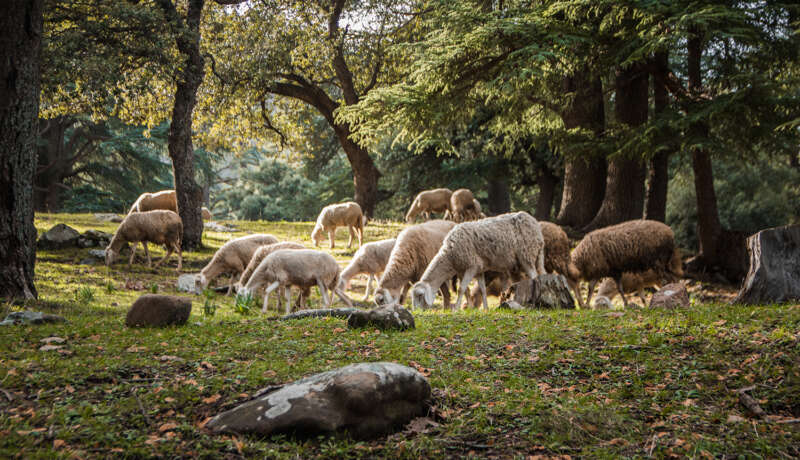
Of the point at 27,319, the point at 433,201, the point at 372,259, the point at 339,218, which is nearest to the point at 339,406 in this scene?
the point at 27,319

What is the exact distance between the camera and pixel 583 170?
55.3 feet

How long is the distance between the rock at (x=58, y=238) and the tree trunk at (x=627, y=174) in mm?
15851

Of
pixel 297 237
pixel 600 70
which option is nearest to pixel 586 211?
pixel 600 70

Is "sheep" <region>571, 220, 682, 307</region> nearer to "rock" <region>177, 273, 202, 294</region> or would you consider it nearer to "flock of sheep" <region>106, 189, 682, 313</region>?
"flock of sheep" <region>106, 189, 682, 313</region>

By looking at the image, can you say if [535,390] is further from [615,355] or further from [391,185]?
[391,185]

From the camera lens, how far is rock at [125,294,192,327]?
681 cm

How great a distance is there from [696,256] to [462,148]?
14.6 m

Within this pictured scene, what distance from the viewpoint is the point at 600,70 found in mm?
13586

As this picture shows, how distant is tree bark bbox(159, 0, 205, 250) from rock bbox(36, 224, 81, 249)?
3097mm

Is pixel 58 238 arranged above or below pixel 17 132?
below

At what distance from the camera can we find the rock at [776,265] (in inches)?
257

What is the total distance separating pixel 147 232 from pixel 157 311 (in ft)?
28.0

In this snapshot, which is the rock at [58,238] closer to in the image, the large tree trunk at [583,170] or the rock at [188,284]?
the rock at [188,284]

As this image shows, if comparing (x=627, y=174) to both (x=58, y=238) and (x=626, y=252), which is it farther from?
(x=58, y=238)
